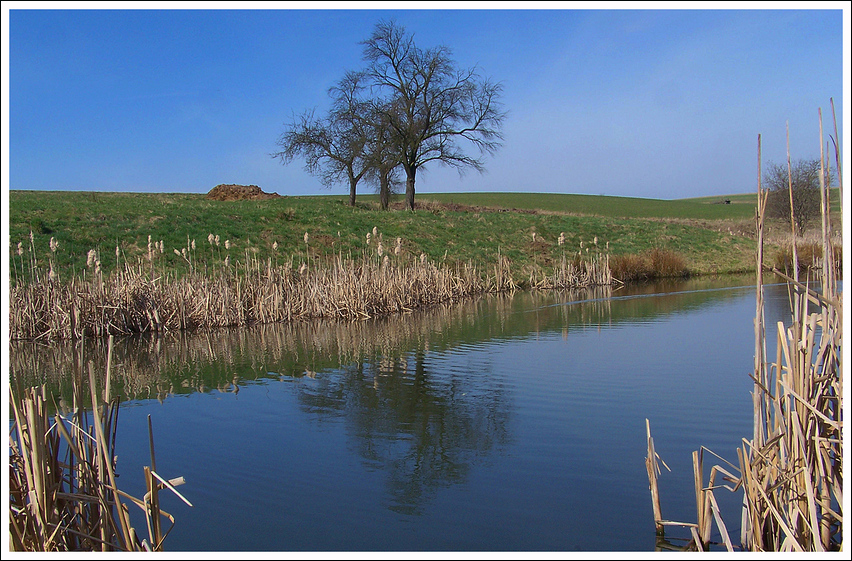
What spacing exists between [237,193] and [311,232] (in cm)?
1441

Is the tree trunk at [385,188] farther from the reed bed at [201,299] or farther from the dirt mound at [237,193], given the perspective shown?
the reed bed at [201,299]

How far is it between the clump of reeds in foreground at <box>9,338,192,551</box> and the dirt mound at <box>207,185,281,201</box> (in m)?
33.6

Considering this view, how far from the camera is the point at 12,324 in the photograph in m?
9.92

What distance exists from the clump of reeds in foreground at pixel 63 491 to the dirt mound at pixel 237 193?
110 feet

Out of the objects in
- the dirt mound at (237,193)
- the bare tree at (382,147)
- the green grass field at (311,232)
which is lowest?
the green grass field at (311,232)

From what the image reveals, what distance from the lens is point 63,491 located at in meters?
2.71

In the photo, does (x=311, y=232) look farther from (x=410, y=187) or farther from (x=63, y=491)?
(x=63, y=491)

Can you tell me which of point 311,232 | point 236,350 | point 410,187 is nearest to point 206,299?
point 236,350

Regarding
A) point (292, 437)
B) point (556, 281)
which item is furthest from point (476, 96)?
point (292, 437)

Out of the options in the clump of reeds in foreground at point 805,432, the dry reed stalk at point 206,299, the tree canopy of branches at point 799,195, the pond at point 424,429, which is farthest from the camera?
the tree canopy of branches at point 799,195

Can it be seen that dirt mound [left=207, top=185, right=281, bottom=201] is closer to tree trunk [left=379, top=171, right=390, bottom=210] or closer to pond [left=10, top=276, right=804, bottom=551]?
tree trunk [left=379, top=171, right=390, bottom=210]

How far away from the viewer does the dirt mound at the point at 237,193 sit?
3552cm

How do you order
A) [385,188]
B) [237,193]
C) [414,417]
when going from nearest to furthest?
1. [414,417]
2. [237,193]
3. [385,188]

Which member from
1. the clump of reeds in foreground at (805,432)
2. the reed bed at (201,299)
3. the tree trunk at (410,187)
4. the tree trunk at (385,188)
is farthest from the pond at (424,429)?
the tree trunk at (385,188)
